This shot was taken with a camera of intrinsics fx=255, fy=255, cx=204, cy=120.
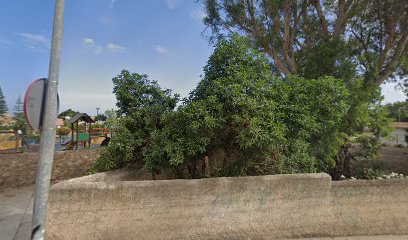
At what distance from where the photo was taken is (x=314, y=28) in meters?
9.27

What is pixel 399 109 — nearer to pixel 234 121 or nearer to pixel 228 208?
pixel 234 121

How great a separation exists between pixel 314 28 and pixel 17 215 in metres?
10.1

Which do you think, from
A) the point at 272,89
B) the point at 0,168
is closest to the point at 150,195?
the point at 272,89

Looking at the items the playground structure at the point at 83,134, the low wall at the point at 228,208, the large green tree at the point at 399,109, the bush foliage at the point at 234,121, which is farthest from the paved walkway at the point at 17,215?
the playground structure at the point at 83,134

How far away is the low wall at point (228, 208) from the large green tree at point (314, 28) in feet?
12.4

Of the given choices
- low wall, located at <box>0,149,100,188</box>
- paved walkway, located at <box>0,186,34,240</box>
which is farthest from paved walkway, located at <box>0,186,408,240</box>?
low wall, located at <box>0,149,100,188</box>

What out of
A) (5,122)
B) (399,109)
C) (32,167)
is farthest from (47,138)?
(5,122)

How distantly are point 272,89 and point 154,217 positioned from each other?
8.70 ft

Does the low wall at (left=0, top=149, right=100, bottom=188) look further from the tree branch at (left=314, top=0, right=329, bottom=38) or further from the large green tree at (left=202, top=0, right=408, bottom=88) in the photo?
the tree branch at (left=314, top=0, right=329, bottom=38)

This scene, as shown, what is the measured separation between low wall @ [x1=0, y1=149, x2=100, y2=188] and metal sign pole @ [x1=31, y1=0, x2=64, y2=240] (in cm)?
571

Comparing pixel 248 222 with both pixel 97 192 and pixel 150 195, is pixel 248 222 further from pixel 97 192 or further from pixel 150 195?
pixel 97 192

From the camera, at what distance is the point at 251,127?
3.64 meters

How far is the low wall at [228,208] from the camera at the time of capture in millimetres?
3344

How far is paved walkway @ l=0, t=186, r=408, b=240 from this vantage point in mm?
3834
